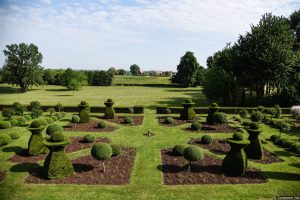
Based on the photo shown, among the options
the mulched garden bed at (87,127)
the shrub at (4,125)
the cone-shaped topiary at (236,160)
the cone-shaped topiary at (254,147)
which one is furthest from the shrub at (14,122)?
the cone-shaped topiary at (254,147)

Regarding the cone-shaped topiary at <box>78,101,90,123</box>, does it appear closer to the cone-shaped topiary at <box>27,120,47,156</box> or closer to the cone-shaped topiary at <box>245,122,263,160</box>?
the cone-shaped topiary at <box>27,120,47,156</box>

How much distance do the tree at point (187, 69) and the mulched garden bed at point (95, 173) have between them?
77867mm

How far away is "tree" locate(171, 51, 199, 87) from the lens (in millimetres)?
97625

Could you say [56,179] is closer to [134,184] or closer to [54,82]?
[134,184]

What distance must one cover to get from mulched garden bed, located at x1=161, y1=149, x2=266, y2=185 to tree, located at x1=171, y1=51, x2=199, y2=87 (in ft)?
254

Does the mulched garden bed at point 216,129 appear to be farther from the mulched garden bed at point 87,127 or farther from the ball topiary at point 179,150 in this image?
the ball topiary at point 179,150

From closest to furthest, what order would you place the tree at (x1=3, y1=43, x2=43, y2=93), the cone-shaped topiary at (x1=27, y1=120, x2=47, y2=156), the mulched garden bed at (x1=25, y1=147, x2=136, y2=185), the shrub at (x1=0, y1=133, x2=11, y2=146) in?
the mulched garden bed at (x1=25, y1=147, x2=136, y2=185), the cone-shaped topiary at (x1=27, y1=120, x2=47, y2=156), the shrub at (x1=0, y1=133, x2=11, y2=146), the tree at (x1=3, y1=43, x2=43, y2=93)

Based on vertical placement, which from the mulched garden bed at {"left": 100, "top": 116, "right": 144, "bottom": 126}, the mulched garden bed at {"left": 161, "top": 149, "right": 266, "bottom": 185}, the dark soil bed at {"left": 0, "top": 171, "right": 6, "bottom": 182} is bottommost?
the dark soil bed at {"left": 0, "top": 171, "right": 6, "bottom": 182}

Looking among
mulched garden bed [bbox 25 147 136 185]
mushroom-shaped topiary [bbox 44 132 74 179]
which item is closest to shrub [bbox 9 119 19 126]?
mulched garden bed [bbox 25 147 136 185]

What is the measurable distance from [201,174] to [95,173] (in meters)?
7.36

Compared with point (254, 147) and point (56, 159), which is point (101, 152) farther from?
point (254, 147)

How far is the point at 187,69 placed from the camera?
9800 centimetres

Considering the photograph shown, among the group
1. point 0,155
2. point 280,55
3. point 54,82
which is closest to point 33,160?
point 0,155

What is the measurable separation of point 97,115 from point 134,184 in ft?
80.9
